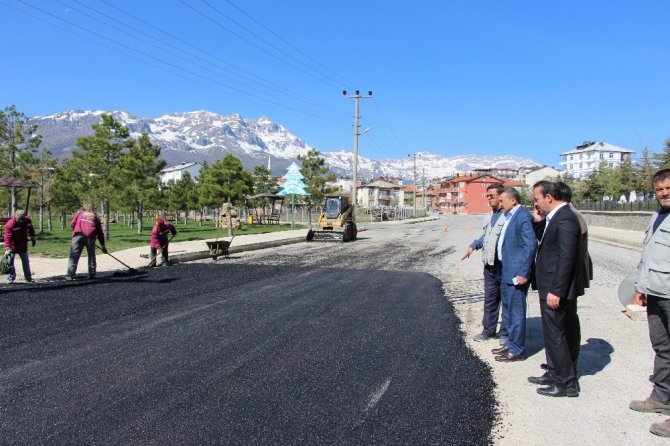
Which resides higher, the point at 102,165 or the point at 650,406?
the point at 102,165

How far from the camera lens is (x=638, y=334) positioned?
261 inches

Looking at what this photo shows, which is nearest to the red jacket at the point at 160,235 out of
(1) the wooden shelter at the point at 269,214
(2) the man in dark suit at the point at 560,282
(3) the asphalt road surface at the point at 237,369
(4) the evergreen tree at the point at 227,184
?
(3) the asphalt road surface at the point at 237,369

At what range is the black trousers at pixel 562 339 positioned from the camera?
14.7ft

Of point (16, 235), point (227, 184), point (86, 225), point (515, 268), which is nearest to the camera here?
point (515, 268)

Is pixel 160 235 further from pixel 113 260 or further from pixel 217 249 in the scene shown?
pixel 217 249

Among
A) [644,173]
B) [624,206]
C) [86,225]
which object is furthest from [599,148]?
[86,225]

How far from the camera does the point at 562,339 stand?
4.50m

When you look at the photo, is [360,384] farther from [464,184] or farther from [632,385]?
[464,184]

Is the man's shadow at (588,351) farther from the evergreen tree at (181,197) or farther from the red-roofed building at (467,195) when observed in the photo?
the red-roofed building at (467,195)

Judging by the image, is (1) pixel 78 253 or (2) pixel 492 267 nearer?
(2) pixel 492 267

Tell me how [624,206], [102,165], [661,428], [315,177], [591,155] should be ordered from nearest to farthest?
[661,428] → [102,165] → [624,206] → [315,177] → [591,155]

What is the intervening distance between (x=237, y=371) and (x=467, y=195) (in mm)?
139993

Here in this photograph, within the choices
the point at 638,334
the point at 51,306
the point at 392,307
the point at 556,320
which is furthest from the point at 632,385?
the point at 51,306

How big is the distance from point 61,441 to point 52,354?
7.59 feet
